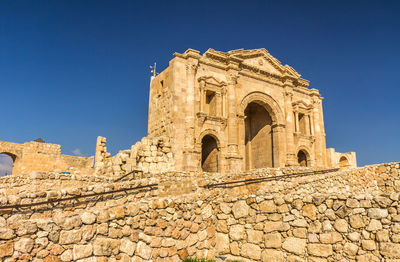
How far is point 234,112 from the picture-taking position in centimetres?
1878

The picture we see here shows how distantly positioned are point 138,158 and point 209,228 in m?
9.24

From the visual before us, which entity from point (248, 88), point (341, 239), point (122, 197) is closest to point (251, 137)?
point (248, 88)

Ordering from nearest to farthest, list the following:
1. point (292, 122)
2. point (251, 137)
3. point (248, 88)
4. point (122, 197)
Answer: point (122, 197), point (248, 88), point (292, 122), point (251, 137)

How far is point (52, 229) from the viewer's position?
3648 mm

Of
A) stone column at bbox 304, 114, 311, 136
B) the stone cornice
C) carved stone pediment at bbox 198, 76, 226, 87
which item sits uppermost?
the stone cornice

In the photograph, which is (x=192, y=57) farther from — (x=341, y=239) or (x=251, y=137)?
(x=341, y=239)

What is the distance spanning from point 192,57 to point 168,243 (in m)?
14.5

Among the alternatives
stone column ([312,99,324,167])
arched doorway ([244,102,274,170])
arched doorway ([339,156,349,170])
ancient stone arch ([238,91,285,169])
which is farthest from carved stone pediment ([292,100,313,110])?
arched doorway ([339,156,349,170])

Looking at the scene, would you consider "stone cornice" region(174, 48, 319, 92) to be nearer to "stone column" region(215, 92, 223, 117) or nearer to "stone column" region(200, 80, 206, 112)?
"stone column" region(200, 80, 206, 112)

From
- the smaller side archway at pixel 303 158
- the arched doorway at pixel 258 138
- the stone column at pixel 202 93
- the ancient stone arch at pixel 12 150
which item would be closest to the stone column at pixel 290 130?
the arched doorway at pixel 258 138

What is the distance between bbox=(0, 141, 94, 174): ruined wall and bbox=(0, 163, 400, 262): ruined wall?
16.2m

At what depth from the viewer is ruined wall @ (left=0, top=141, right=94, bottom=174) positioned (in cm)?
2005

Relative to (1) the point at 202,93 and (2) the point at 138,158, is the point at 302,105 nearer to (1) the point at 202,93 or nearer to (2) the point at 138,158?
(1) the point at 202,93

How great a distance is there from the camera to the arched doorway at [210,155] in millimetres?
18469
